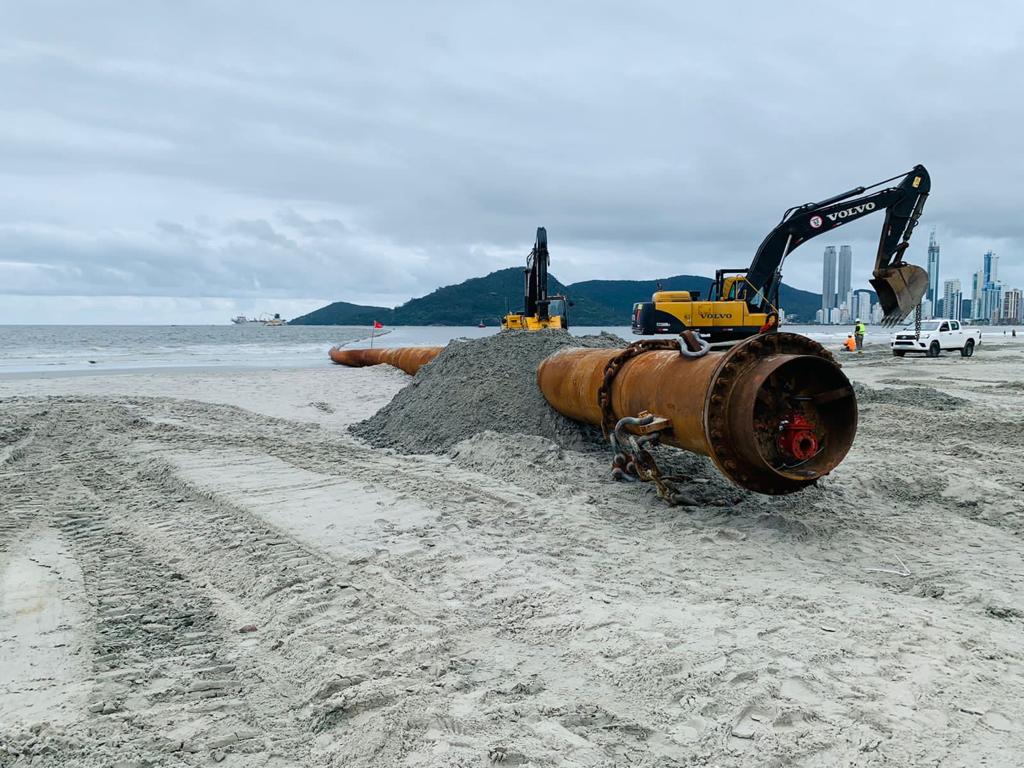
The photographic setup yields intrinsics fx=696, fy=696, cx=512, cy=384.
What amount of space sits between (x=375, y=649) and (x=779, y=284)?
1211 cm

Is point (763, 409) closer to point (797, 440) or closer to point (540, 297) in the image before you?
point (797, 440)

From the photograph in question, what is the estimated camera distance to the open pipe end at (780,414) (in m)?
4.88

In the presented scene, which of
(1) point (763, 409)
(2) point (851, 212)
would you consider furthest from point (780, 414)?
(2) point (851, 212)

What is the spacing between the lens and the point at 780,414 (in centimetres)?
518

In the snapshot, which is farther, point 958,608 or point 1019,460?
point 1019,460

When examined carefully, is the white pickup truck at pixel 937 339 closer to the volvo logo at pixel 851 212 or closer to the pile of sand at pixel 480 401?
the volvo logo at pixel 851 212

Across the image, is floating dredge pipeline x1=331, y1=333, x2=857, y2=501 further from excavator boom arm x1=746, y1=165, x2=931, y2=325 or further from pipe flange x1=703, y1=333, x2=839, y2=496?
excavator boom arm x1=746, y1=165, x2=931, y2=325

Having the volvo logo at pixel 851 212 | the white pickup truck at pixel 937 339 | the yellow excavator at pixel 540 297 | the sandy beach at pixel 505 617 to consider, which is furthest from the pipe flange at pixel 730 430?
the white pickup truck at pixel 937 339

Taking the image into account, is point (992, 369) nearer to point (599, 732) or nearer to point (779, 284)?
point (779, 284)

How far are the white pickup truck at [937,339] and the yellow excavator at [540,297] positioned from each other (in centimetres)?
1464

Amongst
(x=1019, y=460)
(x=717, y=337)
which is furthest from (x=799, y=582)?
(x=717, y=337)

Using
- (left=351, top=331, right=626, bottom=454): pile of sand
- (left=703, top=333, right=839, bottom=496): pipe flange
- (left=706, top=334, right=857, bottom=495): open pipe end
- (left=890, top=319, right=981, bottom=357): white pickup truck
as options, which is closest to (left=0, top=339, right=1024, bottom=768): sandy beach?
(left=703, top=333, right=839, bottom=496): pipe flange

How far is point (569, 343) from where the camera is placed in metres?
9.74

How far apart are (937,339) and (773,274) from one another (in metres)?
17.9
